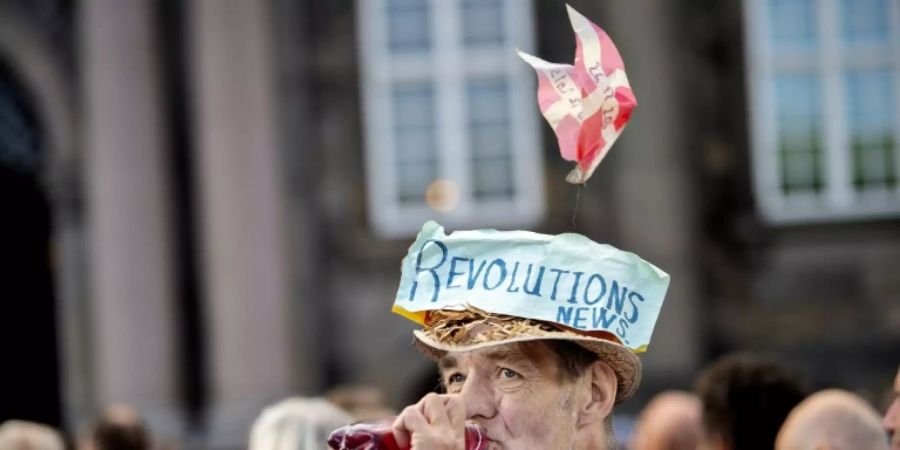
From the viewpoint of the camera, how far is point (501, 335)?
3795 millimetres

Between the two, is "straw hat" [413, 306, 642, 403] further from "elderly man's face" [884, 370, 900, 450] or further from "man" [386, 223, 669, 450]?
"elderly man's face" [884, 370, 900, 450]

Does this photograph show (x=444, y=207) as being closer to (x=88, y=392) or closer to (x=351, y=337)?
(x=351, y=337)

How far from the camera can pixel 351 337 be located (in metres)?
15.4

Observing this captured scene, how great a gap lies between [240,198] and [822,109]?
198 inches

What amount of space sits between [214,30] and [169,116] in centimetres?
84

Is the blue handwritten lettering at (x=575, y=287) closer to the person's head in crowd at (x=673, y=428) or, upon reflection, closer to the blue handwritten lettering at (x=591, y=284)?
the blue handwritten lettering at (x=591, y=284)

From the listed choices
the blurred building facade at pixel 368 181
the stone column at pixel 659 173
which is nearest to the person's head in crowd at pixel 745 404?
the blurred building facade at pixel 368 181

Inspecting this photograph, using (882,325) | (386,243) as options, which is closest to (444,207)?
(386,243)

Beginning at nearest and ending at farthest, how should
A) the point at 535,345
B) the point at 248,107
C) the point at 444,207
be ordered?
the point at 535,345, the point at 248,107, the point at 444,207

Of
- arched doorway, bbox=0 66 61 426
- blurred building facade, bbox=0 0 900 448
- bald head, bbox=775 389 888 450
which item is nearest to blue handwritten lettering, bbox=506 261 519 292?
bald head, bbox=775 389 888 450

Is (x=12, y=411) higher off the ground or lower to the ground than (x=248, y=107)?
lower

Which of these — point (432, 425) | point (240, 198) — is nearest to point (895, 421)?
point (432, 425)

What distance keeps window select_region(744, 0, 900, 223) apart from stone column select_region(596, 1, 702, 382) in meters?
0.94

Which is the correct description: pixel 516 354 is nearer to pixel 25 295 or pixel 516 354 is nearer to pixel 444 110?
pixel 444 110
